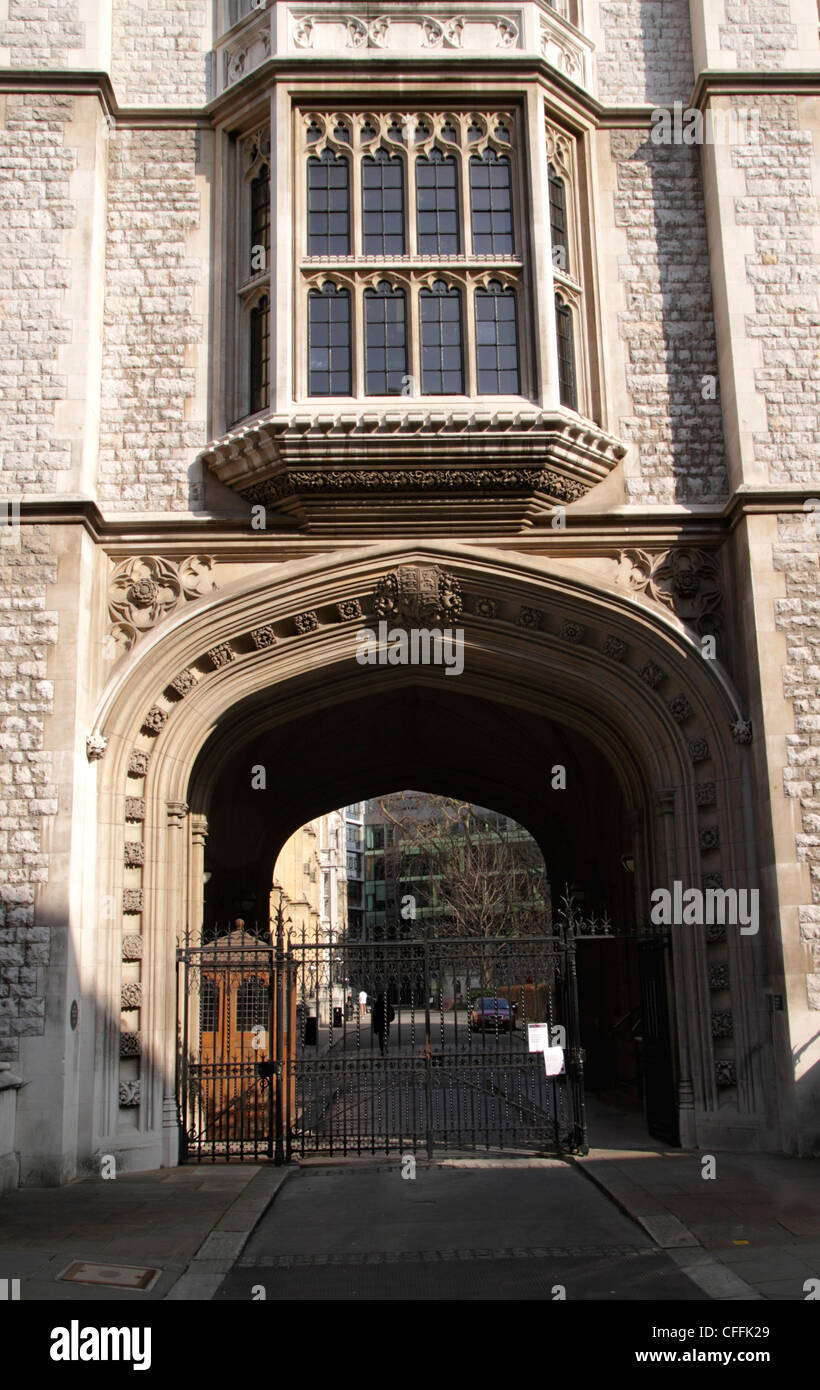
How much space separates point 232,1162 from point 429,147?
10.9 metres

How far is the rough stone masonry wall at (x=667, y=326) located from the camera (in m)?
13.3

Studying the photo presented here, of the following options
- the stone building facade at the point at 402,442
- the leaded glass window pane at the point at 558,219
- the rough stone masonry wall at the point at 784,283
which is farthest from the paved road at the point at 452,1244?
the leaded glass window pane at the point at 558,219

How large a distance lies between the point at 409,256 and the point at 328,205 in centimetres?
110

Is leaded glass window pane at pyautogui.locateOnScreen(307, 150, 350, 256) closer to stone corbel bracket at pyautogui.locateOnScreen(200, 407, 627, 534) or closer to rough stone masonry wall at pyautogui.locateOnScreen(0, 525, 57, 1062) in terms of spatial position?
stone corbel bracket at pyautogui.locateOnScreen(200, 407, 627, 534)

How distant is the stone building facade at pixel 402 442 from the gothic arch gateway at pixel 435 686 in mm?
39

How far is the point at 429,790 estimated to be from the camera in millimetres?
22344

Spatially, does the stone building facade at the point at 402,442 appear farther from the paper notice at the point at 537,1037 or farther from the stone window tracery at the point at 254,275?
the paper notice at the point at 537,1037

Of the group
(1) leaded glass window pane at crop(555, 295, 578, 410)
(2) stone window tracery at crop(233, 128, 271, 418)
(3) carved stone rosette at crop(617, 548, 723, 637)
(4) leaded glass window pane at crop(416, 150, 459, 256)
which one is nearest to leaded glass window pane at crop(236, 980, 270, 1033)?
(3) carved stone rosette at crop(617, 548, 723, 637)

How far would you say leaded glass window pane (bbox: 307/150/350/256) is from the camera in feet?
44.9

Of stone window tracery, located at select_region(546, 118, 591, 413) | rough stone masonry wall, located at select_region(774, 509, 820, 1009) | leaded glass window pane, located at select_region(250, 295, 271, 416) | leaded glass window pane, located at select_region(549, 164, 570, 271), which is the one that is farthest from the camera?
leaded glass window pane, located at select_region(549, 164, 570, 271)

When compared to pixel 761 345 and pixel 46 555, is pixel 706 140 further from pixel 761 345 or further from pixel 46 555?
pixel 46 555

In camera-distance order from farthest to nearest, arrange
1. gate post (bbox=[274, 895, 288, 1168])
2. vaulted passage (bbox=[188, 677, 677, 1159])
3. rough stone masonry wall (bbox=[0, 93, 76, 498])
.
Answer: rough stone masonry wall (bbox=[0, 93, 76, 498])
vaulted passage (bbox=[188, 677, 677, 1159])
gate post (bbox=[274, 895, 288, 1168])

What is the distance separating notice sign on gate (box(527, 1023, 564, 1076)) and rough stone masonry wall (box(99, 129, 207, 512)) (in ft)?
20.6

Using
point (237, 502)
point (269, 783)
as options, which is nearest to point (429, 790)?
point (269, 783)
